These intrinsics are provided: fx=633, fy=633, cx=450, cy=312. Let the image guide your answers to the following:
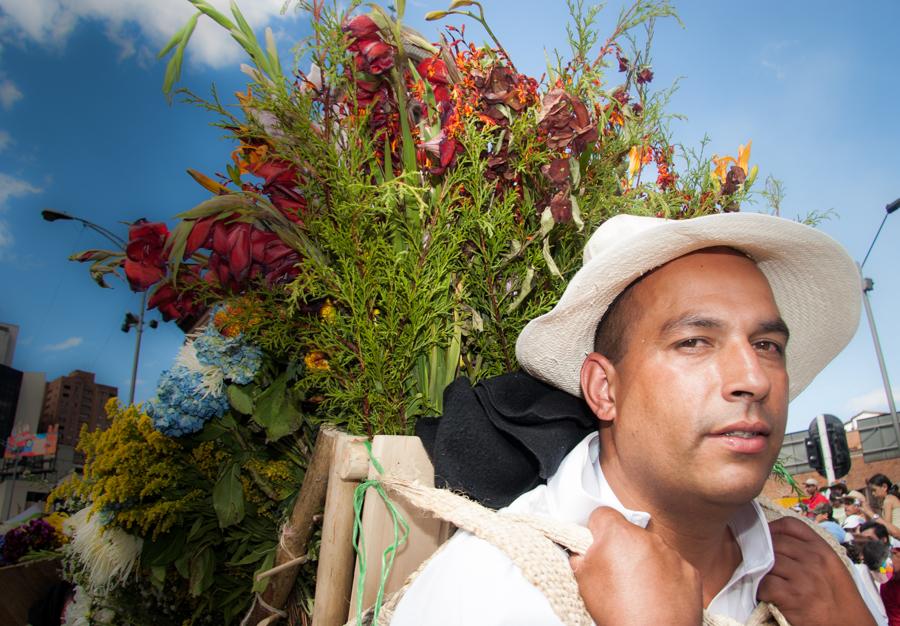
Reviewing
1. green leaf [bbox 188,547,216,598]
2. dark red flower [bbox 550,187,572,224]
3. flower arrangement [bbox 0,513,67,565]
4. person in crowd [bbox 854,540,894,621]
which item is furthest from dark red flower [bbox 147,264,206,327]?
person in crowd [bbox 854,540,894,621]

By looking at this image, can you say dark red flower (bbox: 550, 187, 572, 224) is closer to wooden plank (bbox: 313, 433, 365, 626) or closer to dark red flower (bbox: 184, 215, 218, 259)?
wooden plank (bbox: 313, 433, 365, 626)

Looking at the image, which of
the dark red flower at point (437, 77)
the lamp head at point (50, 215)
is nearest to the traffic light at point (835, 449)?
the dark red flower at point (437, 77)

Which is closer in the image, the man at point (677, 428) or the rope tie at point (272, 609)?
the man at point (677, 428)

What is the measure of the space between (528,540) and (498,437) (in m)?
0.41

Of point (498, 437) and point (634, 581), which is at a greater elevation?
point (498, 437)

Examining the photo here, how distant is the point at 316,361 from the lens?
5.93ft

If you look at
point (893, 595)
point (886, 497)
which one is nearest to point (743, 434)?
point (893, 595)

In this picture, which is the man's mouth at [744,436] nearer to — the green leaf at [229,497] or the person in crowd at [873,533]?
the green leaf at [229,497]

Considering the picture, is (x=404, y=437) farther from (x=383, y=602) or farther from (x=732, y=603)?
(x=732, y=603)

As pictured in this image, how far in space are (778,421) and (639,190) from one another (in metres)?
0.84

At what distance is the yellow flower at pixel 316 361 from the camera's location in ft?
5.86

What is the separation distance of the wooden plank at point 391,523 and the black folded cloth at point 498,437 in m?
0.05

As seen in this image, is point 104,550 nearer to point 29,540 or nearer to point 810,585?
point 810,585

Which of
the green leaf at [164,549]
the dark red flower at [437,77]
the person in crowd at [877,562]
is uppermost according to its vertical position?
the dark red flower at [437,77]
